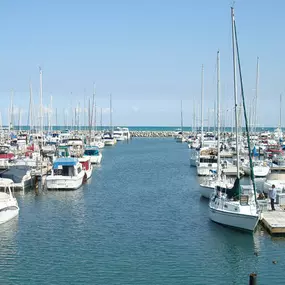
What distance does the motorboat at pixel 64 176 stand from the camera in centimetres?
4444

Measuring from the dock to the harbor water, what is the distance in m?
0.47

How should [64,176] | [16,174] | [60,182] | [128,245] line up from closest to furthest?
[128,245]
[60,182]
[16,174]
[64,176]

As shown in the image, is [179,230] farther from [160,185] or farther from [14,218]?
[160,185]

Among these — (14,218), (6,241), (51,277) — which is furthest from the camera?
(14,218)

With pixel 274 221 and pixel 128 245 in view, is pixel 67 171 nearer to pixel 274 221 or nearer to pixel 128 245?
pixel 128 245

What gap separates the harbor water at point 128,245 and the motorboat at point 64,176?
2.38 m

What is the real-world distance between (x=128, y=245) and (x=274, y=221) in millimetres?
8150

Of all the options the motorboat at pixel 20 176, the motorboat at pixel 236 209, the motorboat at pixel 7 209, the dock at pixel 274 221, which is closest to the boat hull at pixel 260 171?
the dock at pixel 274 221

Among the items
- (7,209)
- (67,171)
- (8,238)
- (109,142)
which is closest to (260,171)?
(67,171)

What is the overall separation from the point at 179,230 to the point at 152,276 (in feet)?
25.5

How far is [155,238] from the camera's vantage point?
94.5ft

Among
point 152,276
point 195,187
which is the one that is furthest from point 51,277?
point 195,187

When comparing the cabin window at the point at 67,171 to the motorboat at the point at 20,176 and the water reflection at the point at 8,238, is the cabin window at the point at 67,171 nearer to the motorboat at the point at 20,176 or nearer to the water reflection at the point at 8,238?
the motorboat at the point at 20,176

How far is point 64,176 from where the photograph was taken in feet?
149
